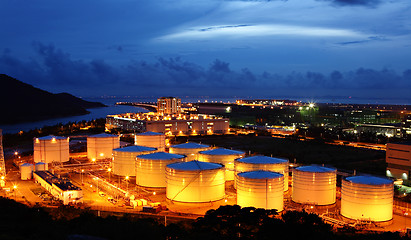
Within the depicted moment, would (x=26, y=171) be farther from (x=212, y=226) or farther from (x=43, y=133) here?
→ (x=43, y=133)

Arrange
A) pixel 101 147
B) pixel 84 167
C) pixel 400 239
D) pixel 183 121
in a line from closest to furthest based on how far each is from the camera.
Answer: pixel 400 239
pixel 84 167
pixel 101 147
pixel 183 121

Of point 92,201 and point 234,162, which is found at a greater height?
point 234,162

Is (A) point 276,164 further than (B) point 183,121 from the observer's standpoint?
No

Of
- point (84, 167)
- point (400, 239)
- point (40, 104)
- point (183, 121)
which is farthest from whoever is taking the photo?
point (40, 104)

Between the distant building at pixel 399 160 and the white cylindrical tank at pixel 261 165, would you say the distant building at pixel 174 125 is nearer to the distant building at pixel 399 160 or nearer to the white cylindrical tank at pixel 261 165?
the white cylindrical tank at pixel 261 165

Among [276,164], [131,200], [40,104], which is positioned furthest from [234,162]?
[40,104]

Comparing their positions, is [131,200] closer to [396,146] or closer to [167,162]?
[167,162]

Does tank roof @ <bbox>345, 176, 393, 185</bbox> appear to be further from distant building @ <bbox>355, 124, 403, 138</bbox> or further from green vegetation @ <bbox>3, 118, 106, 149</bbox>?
distant building @ <bbox>355, 124, 403, 138</bbox>

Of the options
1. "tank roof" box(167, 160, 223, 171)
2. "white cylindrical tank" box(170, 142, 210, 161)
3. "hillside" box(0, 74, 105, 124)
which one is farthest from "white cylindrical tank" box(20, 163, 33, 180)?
"hillside" box(0, 74, 105, 124)

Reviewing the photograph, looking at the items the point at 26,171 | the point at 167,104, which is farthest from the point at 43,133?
the point at 167,104
